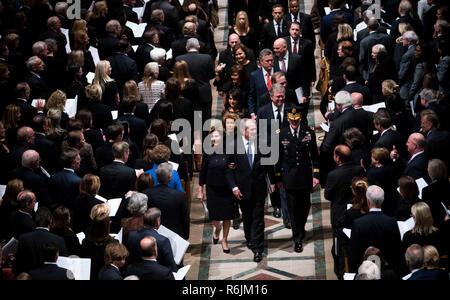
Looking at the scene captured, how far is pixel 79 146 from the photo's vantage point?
32.8 feet

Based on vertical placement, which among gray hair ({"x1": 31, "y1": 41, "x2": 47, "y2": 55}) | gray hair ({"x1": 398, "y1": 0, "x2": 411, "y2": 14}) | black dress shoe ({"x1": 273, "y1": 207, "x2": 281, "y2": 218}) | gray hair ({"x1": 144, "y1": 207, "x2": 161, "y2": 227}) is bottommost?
black dress shoe ({"x1": 273, "y1": 207, "x2": 281, "y2": 218})

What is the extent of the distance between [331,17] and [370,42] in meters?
Result: 1.63

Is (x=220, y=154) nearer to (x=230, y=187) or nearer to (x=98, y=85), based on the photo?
(x=230, y=187)

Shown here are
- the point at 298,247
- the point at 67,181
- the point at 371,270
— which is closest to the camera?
the point at 371,270

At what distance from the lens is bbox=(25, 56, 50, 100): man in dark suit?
11875 mm

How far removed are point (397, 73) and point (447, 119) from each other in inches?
72.4

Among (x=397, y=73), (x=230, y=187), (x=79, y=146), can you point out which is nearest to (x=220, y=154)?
(x=230, y=187)

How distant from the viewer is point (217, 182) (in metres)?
10.5

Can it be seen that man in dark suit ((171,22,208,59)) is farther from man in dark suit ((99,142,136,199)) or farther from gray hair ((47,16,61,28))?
man in dark suit ((99,142,136,199))

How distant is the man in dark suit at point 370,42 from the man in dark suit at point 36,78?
4895mm

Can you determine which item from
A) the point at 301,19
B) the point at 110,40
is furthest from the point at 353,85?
the point at 110,40

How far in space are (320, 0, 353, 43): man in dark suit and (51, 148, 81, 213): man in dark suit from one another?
642cm

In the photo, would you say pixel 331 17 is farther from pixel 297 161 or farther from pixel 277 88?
pixel 297 161

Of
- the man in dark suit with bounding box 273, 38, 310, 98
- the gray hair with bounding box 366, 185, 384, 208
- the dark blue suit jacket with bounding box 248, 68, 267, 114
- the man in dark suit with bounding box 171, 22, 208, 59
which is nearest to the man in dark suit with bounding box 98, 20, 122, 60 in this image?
the man in dark suit with bounding box 171, 22, 208, 59
